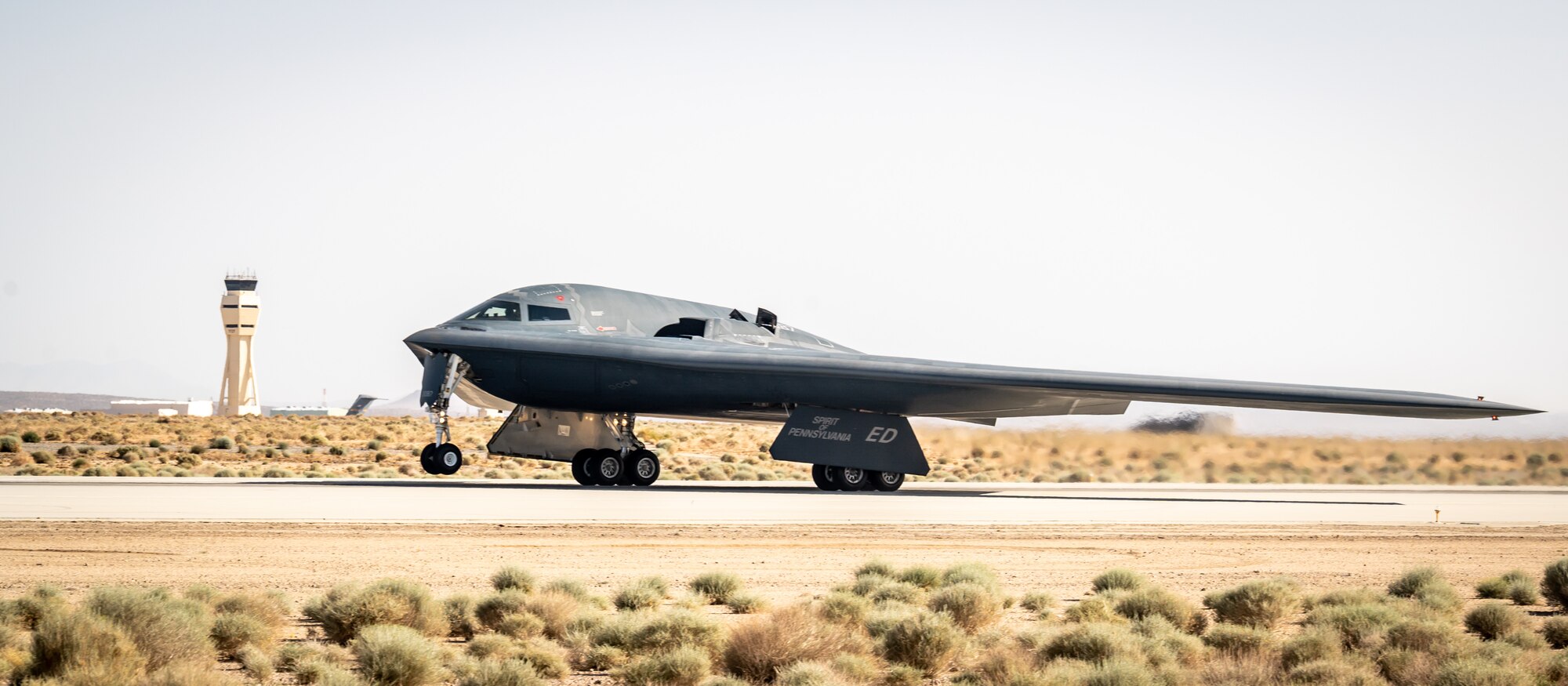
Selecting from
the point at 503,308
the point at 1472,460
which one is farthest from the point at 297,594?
the point at 1472,460

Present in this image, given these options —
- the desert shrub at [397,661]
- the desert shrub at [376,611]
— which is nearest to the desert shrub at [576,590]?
the desert shrub at [376,611]

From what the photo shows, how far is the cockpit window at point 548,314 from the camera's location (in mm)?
27422

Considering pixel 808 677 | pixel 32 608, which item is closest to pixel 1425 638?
pixel 808 677

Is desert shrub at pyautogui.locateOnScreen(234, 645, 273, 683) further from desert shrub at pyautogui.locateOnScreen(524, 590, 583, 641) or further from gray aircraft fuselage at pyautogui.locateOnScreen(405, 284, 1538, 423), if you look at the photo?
gray aircraft fuselage at pyautogui.locateOnScreen(405, 284, 1538, 423)

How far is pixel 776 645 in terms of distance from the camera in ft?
28.8

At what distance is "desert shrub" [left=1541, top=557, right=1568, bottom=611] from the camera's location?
40.3 ft

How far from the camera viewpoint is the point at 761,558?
15414 mm

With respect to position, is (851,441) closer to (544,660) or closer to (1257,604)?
(1257,604)

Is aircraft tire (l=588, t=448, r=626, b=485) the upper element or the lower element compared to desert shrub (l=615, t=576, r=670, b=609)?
upper

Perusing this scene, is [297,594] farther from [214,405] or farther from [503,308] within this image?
[214,405]

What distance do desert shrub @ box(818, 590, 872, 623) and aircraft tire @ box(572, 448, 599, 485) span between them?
1819cm

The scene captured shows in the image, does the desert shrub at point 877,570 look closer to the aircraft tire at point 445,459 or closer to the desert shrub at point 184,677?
the desert shrub at point 184,677

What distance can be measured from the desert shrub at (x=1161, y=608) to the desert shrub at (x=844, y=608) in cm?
210

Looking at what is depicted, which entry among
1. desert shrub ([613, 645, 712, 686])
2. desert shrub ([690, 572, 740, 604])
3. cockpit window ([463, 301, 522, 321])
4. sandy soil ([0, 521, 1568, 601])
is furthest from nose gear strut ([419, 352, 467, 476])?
desert shrub ([613, 645, 712, 686])
